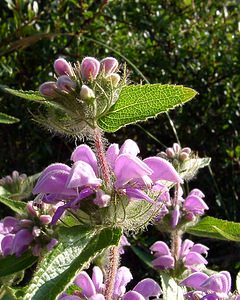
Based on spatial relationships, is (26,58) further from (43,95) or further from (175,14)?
(43,95)

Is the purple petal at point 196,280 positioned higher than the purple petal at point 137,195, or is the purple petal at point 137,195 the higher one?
the purple petal at point 137,195

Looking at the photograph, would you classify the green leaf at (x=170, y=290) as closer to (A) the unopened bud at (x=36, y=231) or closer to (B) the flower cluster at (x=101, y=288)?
(B) the flower cluster at (x=101, y=288)

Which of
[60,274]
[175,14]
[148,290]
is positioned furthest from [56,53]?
[60,274]

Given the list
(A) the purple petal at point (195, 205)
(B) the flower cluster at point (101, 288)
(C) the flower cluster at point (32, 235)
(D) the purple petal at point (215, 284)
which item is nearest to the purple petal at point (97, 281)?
(B) the flower cluster at point (101, 288)

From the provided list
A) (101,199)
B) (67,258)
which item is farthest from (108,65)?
(67,258)

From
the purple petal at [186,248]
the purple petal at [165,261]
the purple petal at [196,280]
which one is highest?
the purple petal at [196,280]

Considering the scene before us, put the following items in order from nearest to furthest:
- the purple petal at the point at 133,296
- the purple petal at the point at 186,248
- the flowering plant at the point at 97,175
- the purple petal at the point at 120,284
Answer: the flowering plant at the point at 97,175 → the purple petal at the point at 133,296 → the purple petal at the point at 120,284 → the purple petal at the point at 186,248

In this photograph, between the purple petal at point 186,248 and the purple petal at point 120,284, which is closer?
the purple petal at point 120,284
